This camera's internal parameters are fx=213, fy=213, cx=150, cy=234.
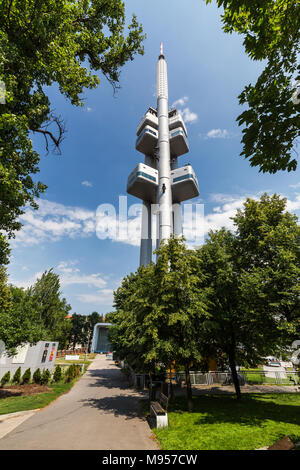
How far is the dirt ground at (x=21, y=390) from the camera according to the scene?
15.0m

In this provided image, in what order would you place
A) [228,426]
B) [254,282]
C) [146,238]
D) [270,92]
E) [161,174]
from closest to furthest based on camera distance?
[270,92]
[228,426]
[254,282]
[161,174]
[146,238]

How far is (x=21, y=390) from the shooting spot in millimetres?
16047

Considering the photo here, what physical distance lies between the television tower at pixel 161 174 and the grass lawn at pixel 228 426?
1154 inches

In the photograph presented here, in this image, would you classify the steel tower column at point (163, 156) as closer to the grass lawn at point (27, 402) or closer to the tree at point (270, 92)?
the grass lawn at point (27, 402)

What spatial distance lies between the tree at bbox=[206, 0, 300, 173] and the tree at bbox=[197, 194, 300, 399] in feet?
19.9

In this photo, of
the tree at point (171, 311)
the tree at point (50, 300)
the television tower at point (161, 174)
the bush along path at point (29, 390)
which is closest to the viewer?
the tree at point (171, 311)

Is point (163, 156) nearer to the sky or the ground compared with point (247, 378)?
nearer to the sky

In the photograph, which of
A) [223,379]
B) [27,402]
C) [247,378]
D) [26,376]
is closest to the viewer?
[27,402]

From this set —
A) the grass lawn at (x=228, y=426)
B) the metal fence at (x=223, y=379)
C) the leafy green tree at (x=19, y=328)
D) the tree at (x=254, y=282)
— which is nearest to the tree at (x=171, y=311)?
the tree at (x=254, y=282)

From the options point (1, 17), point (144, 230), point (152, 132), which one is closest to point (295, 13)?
point (1, 17)

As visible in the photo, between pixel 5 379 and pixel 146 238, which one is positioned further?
pixel 146 238

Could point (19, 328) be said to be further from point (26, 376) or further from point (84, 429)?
point (84, 429)

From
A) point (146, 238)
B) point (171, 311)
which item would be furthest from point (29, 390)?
point (146, 238)

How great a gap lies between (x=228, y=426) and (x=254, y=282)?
18.6ft
